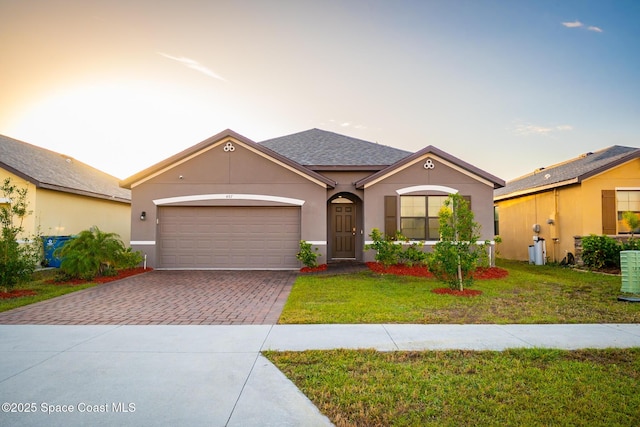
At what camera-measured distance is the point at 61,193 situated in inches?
611

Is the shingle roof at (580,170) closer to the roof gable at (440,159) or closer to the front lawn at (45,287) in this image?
the roof gable at (440,159)

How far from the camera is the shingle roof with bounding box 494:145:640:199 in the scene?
1400cm

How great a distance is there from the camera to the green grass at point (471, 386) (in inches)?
124

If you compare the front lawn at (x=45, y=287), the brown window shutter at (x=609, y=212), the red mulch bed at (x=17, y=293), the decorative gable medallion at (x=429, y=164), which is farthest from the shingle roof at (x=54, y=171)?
the brown window shutter at (x=609, y=212)

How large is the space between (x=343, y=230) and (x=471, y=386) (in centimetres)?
1255

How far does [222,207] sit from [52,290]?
235 inches

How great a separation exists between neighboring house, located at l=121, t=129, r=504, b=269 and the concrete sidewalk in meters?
7.89

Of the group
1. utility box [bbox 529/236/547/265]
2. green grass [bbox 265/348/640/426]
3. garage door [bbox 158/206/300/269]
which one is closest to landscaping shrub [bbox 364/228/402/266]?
garage door [bbox 158/206/300/269]

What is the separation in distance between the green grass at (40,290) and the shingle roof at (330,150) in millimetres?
9150

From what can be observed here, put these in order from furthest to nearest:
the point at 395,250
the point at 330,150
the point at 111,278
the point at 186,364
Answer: the point at 330,150, the point at 395,250, the point at 111,278, the point at 186,364

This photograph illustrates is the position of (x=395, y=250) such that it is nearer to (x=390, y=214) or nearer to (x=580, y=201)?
(x=390, y=214)

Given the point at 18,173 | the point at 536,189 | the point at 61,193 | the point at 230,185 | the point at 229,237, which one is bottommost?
the point at 229,237

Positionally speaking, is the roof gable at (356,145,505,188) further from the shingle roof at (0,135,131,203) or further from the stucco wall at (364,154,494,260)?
the shingle roof at (0,135,131,203)

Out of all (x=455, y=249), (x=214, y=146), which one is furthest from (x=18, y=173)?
(x=455, y=249)
